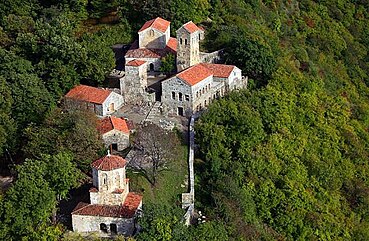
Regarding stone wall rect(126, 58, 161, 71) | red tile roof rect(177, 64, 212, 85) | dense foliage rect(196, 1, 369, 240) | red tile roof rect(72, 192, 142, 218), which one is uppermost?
red tile roof rect(177, 64, 212, 85)

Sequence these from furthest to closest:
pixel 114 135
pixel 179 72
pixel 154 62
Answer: pixel 154 62 < pixel 179 72 < pixel 114 135

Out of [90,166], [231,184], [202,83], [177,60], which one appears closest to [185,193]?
[231,184]

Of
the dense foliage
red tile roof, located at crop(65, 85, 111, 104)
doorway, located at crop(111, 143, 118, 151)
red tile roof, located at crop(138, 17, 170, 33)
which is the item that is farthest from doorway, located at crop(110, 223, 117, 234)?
red tile roof, located at crop(138, 17, 170, 33)

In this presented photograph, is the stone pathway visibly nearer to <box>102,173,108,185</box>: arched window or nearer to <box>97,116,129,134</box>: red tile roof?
<box>97,116,129,134</box>: red tile roof

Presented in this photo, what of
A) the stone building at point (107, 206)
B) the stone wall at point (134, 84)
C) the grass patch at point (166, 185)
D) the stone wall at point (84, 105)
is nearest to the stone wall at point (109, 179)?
the stone building at point (107, 206)

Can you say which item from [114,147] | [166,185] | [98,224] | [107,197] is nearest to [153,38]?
[114,147]

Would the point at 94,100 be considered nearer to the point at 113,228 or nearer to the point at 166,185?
the point at 166,185
